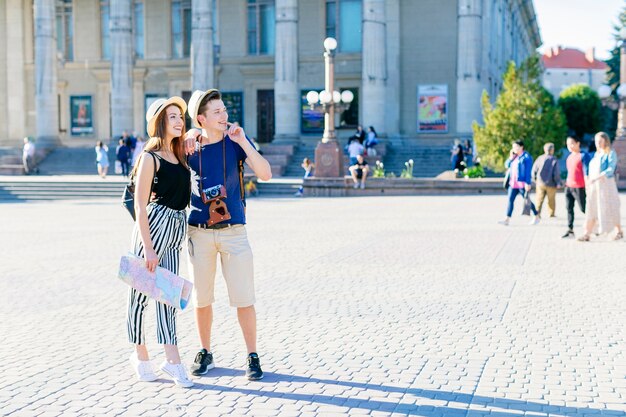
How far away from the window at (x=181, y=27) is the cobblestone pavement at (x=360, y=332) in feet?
113

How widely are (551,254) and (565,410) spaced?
8.23m

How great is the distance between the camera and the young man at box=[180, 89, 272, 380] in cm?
613

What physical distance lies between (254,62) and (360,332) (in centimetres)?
4045

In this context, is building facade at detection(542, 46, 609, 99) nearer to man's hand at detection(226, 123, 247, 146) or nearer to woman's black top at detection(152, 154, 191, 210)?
man's hand at detection(226, 123, 247, 146)

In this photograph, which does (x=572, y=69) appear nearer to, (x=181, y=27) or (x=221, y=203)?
(x=181, y=27)

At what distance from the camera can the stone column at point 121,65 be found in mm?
43219

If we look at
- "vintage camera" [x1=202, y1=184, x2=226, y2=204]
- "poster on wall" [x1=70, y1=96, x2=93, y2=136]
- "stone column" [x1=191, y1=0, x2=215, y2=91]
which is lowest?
"vintage camera" [x1=202, y1=184, x2=226, y2=204]

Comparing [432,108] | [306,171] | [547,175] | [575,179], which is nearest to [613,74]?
[432,108]

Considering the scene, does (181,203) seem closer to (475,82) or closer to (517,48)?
(475,82)

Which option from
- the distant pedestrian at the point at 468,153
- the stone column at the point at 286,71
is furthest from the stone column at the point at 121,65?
the distant pedestrian at the point at 468,153

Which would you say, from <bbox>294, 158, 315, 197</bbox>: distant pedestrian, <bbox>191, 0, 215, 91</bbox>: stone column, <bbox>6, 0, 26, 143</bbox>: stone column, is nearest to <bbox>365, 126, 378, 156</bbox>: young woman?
<bbox>294, 158, 315, 197</bbox>: distant pedestrian

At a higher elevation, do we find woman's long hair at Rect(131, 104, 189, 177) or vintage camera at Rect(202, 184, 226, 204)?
woman's long hair at Rect(131, 104, 189, 177)

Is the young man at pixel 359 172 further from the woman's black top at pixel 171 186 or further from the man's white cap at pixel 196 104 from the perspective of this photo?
the woman's black top at pixel 171 186

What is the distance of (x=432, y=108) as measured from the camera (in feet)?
144
